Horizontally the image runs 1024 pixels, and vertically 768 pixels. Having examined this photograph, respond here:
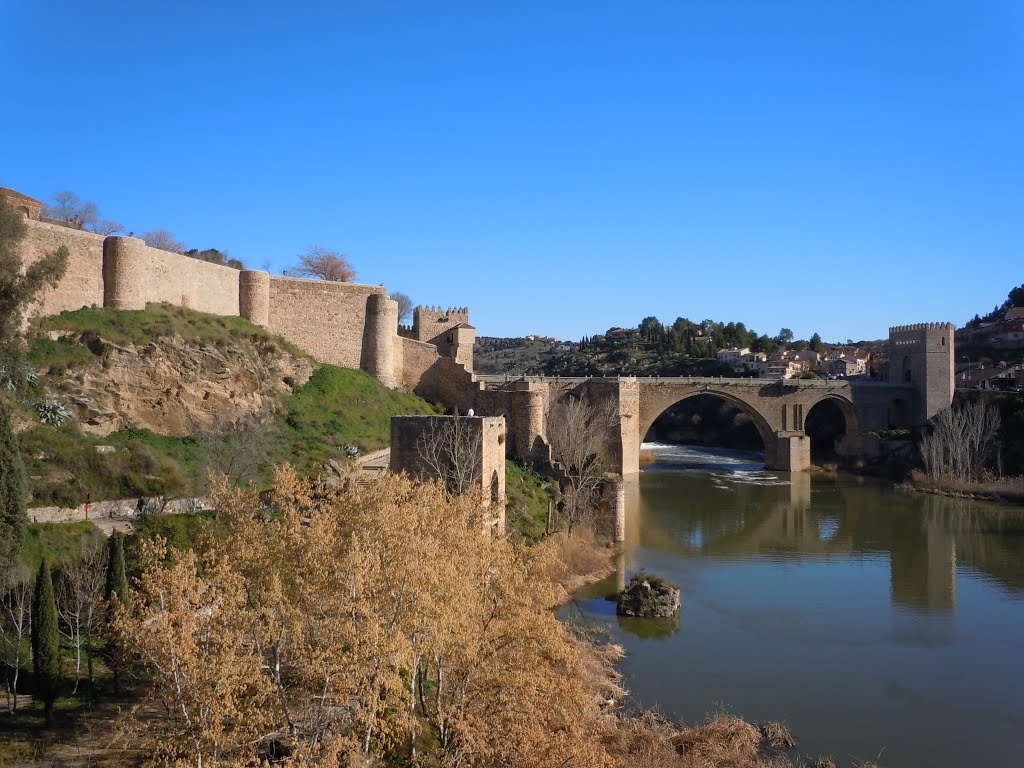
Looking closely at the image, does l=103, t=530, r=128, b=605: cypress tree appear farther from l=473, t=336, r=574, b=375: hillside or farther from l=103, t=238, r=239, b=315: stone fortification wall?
l=473, t=336, r=574, b=375: hillside

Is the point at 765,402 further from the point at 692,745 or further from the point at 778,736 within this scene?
the point at 692,745

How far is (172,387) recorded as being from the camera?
1945 cm

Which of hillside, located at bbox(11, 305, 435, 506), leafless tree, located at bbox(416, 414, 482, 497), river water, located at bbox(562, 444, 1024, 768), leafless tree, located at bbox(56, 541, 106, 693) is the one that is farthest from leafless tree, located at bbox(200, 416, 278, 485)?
river water, located at bbox(562, 444, 1024, 768)

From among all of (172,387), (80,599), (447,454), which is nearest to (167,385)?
(172,387)

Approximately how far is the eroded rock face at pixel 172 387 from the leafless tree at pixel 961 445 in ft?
84.1

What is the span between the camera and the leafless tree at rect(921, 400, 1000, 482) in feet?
107

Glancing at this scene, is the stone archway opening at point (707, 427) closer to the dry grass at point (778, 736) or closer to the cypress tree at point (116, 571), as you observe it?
the dry grass at point (778, 736)

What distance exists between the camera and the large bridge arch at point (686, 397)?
38.2 m

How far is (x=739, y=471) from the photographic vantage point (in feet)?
128

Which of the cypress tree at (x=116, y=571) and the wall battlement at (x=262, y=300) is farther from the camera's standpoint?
the wall battlement at (x=262, y=300)

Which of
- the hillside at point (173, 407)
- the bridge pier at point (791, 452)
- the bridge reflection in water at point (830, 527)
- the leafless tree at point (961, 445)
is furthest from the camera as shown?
the bridge pier at point (791, 452)

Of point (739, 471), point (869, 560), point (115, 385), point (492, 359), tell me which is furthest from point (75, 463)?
point (492, 359)

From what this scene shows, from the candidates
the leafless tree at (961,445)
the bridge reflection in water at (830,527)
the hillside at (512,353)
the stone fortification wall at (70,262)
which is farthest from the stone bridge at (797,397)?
the hillside at (512,353)

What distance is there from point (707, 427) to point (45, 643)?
1928 inches
